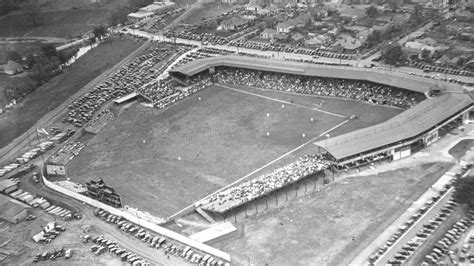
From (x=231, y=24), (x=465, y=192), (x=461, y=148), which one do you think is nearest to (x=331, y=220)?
(x=465, y=192)

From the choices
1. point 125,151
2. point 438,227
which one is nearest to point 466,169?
point 438,227

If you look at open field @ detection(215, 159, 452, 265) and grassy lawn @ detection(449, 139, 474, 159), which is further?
grassy lawn @ detection(449, 139, 474, 159)

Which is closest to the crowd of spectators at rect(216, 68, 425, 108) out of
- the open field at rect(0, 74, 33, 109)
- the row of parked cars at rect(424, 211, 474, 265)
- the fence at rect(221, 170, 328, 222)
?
the fence at rect(221, 170, 328, 222)

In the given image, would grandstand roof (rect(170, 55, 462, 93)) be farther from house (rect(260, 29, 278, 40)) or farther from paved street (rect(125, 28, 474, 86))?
house (rect(260, 29, 278, 40))

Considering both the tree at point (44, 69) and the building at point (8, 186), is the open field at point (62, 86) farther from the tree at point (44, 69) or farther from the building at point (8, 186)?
the building at point (8, 186)

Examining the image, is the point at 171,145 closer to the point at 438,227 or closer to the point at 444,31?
the point at 438,227

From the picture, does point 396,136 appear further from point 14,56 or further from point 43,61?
point 14,56
